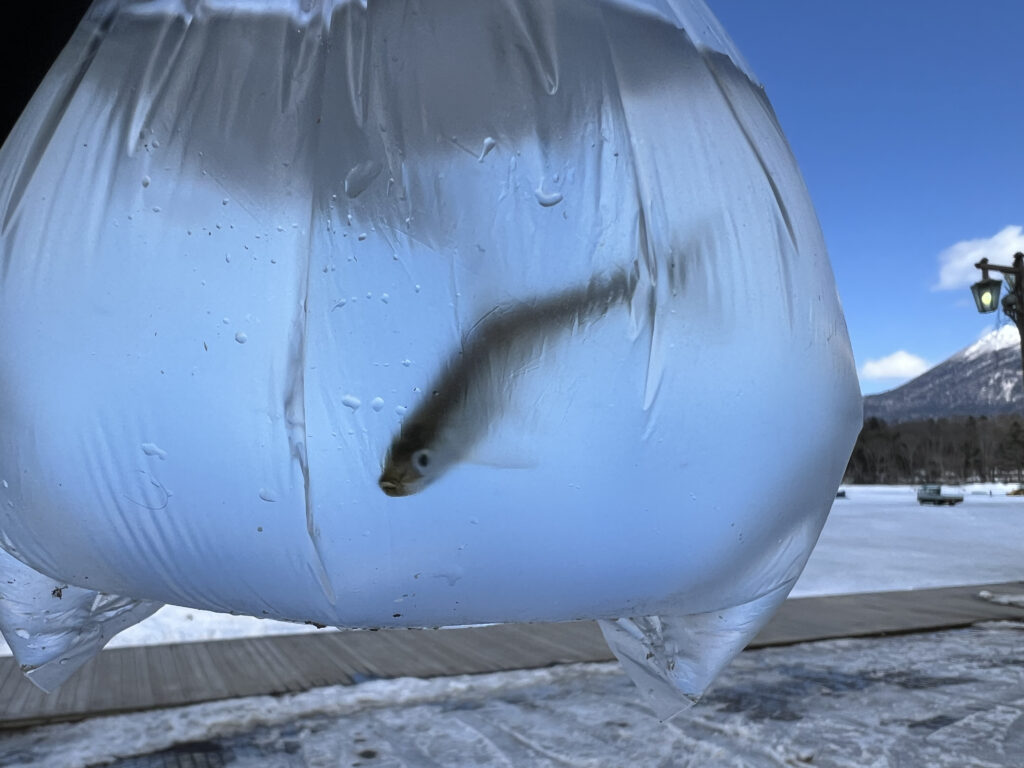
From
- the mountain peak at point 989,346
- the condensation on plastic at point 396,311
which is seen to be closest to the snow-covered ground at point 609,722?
the condensation on plastic at point 396,311

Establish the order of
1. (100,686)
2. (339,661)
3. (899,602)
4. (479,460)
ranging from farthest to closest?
1. (899,602)
2. (339,661)
3. (100,686)
4. (479,460)

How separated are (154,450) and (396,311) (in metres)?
0.12

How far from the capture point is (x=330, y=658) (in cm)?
407

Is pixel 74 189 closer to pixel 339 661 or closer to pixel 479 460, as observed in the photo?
pixel 479 460

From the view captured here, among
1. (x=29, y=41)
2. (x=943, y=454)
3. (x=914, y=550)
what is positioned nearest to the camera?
(x=29, y=41)

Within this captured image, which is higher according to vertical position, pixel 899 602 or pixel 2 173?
pixel 2 173

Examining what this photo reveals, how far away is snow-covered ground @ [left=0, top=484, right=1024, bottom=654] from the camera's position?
15.7ft

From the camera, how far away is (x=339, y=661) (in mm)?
4016

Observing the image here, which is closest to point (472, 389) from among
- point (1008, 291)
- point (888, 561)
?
point (888, 561)

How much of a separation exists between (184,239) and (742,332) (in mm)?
244

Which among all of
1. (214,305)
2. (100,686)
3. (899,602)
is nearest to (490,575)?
(214,305)

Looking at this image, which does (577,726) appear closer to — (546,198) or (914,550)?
(546,198)

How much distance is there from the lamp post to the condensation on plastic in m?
8.34

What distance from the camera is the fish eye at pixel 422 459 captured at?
13.0 inches
